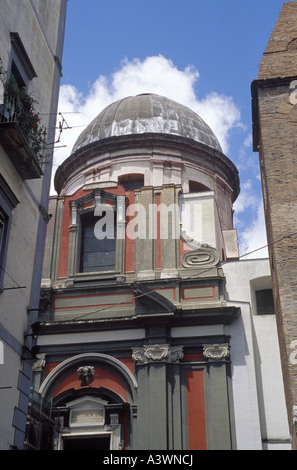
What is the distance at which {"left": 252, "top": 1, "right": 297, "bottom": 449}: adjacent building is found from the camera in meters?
13.2

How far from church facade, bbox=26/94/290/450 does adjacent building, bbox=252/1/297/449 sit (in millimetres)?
2920

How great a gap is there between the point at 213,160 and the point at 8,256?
50.5ft

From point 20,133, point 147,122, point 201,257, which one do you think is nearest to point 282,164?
point 201,257

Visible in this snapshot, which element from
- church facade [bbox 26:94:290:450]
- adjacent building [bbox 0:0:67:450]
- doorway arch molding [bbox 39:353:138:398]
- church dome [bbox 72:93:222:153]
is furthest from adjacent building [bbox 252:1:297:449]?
church dome [bbox 72:93:222:153]

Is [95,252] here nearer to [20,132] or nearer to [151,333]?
[151,333]

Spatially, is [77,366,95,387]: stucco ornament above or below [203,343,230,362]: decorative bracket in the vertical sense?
below

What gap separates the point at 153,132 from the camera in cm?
2433

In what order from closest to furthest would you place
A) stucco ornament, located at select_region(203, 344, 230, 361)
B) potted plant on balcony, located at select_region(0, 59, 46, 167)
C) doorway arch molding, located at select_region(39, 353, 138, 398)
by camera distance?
potted plant on balcony, located at select_region(0, 59, 46, 167), stucco ornament, located at select_region(203, 344, 230, 361), doorway arch molding, located at select_region(39, 353, 138, 398)

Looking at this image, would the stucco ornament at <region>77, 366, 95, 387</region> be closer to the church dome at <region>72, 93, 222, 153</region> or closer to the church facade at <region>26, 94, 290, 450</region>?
the church facade at <region>26, 94, 290, 450</region>

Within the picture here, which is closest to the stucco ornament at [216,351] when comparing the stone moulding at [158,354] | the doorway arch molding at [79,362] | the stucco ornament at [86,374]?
the stone moulding at [158,354]

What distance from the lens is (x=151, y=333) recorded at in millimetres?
18125

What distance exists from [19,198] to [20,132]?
1.49 m
